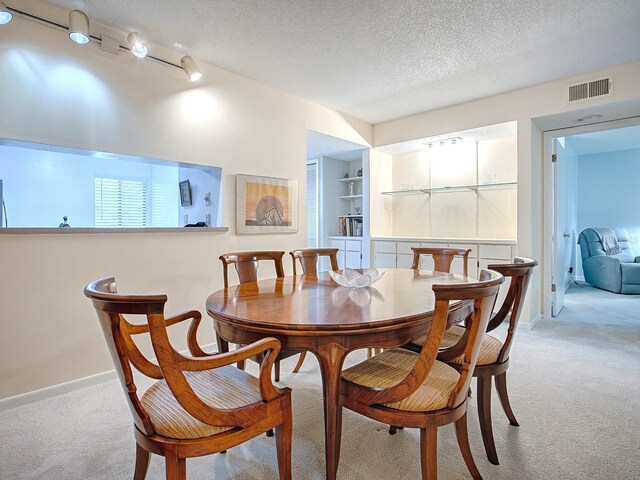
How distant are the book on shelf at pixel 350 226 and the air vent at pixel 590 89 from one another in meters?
3.05

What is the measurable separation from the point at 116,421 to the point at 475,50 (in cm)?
370

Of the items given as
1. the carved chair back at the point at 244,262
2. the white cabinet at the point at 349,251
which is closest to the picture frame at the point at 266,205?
the carved chair back at the point at 244,262

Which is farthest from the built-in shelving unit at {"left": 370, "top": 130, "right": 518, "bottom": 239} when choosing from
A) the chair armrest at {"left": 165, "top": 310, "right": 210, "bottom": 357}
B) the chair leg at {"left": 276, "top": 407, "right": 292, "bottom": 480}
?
the chair leg at {"left": 276, "top": 407, "right": 292, "bottom": 480}

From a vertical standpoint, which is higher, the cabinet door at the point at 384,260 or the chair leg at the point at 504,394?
the cabinet door at the point at 384,260

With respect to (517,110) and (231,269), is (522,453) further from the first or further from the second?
(517,110)

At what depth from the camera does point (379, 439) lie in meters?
1.78

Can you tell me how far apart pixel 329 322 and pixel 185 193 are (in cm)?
295

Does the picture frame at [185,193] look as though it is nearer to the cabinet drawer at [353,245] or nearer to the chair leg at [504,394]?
the cabinet drawer at [353,245]

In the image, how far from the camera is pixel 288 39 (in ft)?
8.86

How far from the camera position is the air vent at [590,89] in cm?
324

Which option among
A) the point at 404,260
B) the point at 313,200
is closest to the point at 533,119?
the point at 404,260

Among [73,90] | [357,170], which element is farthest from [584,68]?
[73,90]

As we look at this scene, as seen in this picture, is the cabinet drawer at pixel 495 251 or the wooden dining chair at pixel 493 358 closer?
the wooden dining chair at pixel 493 358

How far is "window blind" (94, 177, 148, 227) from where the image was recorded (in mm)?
4586
